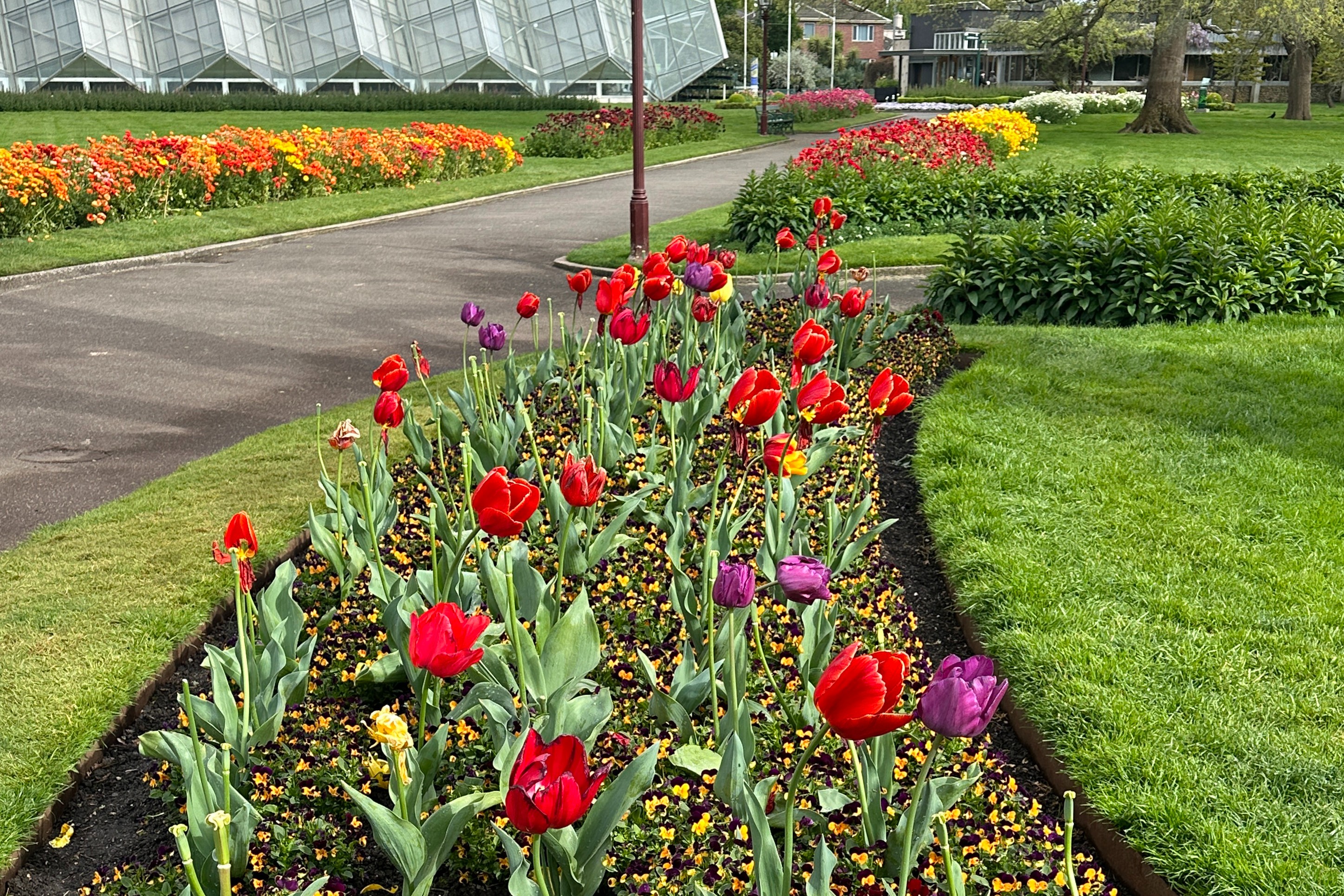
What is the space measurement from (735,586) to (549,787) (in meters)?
0.78

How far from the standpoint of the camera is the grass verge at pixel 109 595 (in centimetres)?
343

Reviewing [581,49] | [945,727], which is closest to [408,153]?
[945,727]

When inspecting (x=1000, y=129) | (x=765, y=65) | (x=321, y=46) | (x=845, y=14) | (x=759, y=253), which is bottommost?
(x=759, y=253)

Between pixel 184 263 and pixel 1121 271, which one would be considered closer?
pixel 1121 271

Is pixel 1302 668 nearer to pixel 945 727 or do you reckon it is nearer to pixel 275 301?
pixel 945 727

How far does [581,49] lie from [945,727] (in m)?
46.8

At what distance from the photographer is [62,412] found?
24.2 ft

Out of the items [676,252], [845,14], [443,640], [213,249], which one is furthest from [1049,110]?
[845,14]

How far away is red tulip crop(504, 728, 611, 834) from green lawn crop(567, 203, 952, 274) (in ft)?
30.9

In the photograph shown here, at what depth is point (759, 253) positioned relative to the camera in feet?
43.3

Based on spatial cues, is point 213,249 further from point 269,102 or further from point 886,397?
point 269,102

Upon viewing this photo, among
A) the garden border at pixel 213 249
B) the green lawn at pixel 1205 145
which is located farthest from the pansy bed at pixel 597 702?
the green lawn at pixel 1205 145

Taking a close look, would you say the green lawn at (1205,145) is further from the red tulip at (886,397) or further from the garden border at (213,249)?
the red tulip at (886,397)

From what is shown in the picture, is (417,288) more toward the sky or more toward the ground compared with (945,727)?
more toward the ground
